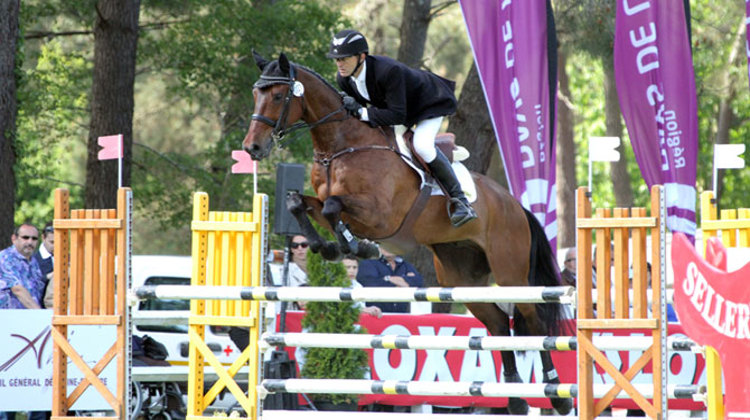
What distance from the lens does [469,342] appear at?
17.1ft

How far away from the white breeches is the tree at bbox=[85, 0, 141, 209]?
656cm

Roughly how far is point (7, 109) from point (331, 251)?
5.66 meters

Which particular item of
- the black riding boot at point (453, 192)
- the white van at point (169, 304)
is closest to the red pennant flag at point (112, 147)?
the black riding boot at point (453, 192)

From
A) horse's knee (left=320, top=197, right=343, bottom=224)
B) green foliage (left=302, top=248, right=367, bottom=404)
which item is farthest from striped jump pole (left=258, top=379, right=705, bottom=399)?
green foliage (left=302, top=248, right=367, bottom=404)

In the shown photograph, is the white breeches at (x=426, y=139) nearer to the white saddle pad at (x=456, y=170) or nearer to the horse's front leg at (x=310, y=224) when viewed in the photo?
the white saddle pad at (x=456, y=170)

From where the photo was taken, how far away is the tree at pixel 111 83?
12.1 m

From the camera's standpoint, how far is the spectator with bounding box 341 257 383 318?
8664 mm

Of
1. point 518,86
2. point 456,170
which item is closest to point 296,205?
point 456,170

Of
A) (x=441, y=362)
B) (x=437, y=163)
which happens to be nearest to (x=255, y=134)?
(x=437, y=163)

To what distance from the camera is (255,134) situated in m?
5.67

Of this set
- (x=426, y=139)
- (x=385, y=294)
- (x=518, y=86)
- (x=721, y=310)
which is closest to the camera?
(x=721, y=310)

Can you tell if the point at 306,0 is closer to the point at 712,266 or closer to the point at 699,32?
the point at 699,32

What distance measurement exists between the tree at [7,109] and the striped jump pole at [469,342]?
18.9 feet

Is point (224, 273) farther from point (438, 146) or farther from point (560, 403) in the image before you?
point (560, 403)
